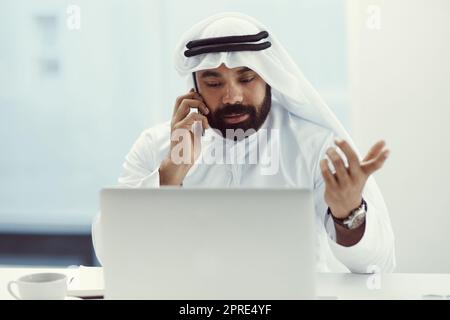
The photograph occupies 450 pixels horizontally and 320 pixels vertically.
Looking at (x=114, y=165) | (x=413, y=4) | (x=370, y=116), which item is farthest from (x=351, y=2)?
(x=114, y=165)

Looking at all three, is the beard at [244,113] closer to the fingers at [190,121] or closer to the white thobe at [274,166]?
the white thobe at [274,166]

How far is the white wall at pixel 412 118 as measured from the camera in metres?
2.90

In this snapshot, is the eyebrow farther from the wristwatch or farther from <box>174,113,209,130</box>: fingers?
the wristwatch

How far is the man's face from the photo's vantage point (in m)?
2.07

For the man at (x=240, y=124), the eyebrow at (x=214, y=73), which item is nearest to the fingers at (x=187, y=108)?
the man at (x=240, y=124)

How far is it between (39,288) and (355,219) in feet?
2.46

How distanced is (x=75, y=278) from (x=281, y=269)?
69 centimetres

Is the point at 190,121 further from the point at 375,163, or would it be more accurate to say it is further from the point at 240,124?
the point at 375,163

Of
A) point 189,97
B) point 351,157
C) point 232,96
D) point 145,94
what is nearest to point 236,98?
point 232,96

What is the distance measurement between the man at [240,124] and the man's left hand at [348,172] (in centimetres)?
41

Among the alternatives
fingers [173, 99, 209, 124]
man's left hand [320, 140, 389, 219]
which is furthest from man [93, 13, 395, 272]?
man's left hand [320, 140, 389, 219]

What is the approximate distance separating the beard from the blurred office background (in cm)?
102

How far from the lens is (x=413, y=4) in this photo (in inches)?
115

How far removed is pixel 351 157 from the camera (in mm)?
1318
